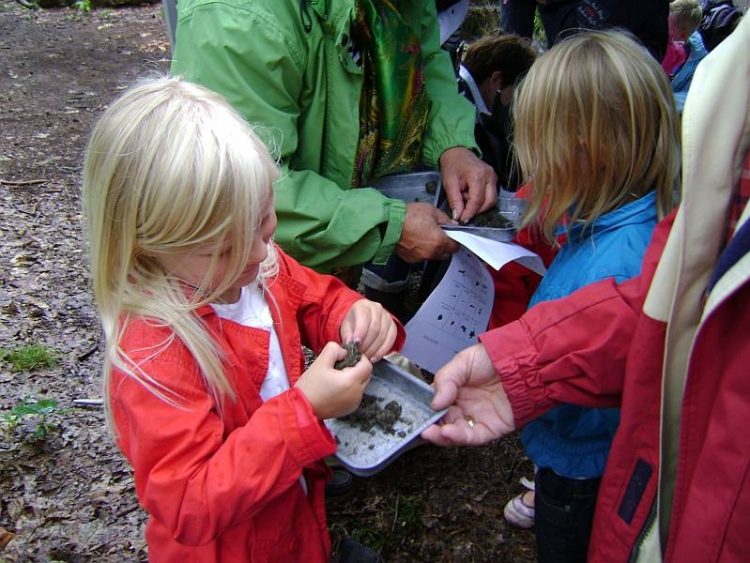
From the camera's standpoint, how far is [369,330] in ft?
5.83

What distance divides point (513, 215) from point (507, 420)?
112cm

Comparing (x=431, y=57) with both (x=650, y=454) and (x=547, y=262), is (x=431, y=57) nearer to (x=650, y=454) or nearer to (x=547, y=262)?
(x=547, y=262)

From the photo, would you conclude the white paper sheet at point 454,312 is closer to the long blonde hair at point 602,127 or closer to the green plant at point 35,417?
the long blonde hair at point 602,127

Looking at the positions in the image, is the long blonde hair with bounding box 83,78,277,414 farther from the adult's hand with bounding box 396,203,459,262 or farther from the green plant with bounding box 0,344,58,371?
the green plant with bounding box 0,344,58,371

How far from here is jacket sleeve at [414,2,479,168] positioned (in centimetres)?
277

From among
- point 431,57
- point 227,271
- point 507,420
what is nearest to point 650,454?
point 507,420

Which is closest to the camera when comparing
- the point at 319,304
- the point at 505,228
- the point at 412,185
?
the point at 319,304

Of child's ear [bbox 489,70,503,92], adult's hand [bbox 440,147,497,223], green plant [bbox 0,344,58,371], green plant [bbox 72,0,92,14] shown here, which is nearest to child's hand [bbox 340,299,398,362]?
adult's hand [bbox 440,147,497,223]

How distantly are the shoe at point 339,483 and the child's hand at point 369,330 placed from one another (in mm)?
1041

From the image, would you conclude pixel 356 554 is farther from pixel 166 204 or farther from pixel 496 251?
pixel 166 204

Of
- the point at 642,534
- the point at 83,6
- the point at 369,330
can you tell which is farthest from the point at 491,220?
the point at 83,6

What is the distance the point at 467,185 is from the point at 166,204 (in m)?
1.51

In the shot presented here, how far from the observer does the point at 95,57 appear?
7922mm

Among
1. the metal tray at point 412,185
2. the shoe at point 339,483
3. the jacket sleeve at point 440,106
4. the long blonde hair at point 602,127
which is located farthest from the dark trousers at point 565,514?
the jacket sleeve at point 440,106
